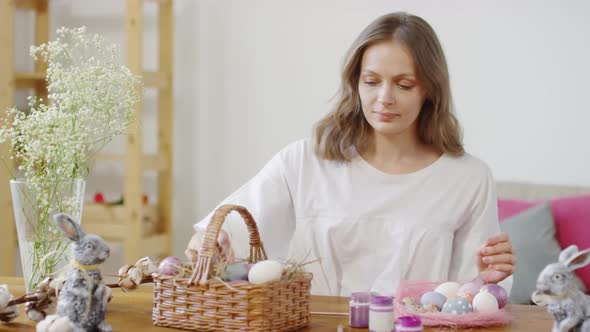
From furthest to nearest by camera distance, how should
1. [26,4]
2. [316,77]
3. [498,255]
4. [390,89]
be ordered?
[26,4] → [316,77] → [390,89] → [498,255]

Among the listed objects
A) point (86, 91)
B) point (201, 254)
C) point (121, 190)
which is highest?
point (86, 91)

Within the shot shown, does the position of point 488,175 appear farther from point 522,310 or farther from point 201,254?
point 201,254

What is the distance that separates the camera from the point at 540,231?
3338 millimetres

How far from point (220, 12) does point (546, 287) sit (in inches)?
124

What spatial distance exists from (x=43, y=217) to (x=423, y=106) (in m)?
1.05

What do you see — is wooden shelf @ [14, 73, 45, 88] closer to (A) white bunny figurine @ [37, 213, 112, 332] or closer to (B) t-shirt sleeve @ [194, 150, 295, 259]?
(B) t-shirt sleeve @ [194, 150, 295, 259]

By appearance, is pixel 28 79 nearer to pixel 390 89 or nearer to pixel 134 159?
pixel 134 159

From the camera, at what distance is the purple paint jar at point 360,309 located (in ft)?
5.34

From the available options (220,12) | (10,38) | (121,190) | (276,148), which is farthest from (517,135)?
(10,38)

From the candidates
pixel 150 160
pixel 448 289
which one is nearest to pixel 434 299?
pixel 448 289

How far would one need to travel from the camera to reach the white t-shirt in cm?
222

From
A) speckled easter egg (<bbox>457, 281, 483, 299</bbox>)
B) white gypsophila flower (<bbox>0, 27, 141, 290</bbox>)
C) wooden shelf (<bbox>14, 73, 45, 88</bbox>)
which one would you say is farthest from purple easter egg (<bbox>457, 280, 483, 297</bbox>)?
wooden shelf (<bbox>14, 73, 45, 88</bbox>)

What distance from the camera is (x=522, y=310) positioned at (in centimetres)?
186

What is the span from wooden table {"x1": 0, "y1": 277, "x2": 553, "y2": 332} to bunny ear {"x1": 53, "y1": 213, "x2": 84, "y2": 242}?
9.4 inches
